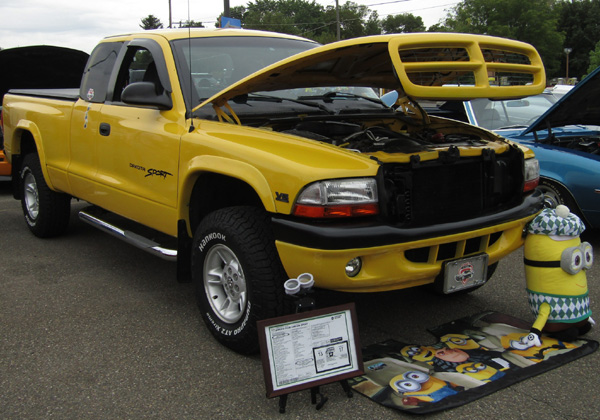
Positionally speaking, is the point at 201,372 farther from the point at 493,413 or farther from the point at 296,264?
the point at 493,413

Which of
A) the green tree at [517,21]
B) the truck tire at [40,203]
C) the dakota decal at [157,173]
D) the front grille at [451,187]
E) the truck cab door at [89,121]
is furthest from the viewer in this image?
the green tree at [517,21]

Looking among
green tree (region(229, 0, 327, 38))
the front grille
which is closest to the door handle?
the front grille

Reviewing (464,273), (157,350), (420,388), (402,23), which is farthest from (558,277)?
(402,23)

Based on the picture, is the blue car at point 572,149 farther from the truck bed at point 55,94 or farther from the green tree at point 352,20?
the green tree at point 352,20

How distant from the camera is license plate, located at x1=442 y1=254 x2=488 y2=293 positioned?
10.0 feet

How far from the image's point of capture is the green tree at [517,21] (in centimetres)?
5053

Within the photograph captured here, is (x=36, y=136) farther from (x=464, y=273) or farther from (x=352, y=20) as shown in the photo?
(x=352, y=20)

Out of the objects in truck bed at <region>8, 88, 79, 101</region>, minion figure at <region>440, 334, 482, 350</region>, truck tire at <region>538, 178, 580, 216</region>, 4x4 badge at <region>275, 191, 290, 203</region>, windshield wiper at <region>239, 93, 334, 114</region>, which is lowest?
minion figure at <region>440, 334, 482, 350</region>

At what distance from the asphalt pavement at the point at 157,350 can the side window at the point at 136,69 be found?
1.52 metres

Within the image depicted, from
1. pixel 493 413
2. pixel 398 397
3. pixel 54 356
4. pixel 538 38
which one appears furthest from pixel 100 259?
pixel 538 38

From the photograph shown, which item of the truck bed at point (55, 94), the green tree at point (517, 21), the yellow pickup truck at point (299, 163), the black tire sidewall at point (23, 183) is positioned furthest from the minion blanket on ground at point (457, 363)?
the green tree at point (517, 21)

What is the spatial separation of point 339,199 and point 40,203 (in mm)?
3868

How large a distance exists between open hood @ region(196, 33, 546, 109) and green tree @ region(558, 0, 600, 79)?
234ft

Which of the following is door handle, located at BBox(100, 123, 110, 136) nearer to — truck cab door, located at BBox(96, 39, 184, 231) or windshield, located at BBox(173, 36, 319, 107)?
truck cab door, located at BBox(96, 39, 184, 231)
